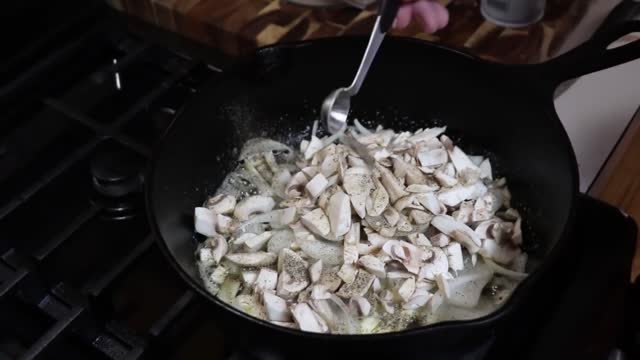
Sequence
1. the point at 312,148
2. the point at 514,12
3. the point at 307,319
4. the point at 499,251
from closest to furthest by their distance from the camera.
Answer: the point at 307,319 < the point at 499,251 < the point at 312,148 < the point at 514,12

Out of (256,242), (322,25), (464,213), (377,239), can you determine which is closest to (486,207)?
(464,213)

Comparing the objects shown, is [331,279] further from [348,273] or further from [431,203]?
[431,203]

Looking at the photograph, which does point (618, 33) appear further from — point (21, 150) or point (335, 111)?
point (21, 150)

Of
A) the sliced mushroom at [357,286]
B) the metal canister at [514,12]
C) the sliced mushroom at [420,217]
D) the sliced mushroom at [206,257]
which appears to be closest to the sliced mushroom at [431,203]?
the sliced mushroom at [420,217]

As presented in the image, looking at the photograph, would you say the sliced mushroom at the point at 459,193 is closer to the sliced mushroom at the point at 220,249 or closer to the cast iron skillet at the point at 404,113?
the cast iron skillet at the point at 404,113

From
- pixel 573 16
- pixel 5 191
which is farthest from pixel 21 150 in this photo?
pixel 573 16

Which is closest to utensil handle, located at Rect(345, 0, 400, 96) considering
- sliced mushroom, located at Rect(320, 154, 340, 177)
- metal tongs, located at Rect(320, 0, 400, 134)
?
metal tongs, located at Rect(320, 0, 400, 134)
